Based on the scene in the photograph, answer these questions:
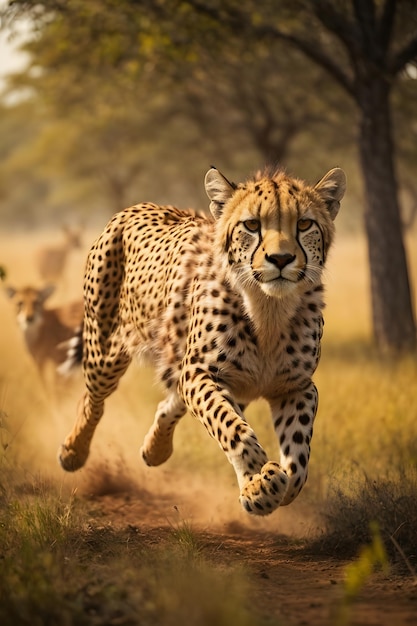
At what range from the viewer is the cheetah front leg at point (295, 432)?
14.3 feet

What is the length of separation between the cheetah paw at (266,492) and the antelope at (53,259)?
14.9 meters

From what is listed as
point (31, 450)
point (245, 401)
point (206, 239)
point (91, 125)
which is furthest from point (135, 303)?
point (91, 125)

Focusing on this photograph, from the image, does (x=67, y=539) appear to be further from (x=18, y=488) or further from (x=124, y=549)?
(x=18, y=488)

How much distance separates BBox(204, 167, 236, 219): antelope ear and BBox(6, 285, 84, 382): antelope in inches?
172

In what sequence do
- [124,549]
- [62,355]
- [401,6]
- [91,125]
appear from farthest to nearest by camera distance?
[91,125], [401,6], [62,355], [124,549]

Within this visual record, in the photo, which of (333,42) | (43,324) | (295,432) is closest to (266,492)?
(295,432)

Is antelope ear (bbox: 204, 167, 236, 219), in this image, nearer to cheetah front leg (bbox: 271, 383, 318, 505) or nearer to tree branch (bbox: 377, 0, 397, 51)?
cheetah front leg (bbox: 271, 383, 318, 505)

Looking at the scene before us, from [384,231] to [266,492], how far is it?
264 inches

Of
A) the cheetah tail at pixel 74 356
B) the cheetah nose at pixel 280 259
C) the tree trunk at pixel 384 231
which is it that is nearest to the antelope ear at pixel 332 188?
the cheetah nose at pixel 280 259

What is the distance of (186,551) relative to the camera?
14.2 feet

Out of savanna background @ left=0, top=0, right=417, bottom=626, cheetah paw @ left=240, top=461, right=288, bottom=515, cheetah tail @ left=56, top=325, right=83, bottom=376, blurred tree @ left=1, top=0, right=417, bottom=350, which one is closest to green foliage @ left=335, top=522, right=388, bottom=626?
savanna background @ left=0, top=0, right=417, bottom=626

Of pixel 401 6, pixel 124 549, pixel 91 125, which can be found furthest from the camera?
pixel 91 125

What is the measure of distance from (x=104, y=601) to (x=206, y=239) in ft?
7.30

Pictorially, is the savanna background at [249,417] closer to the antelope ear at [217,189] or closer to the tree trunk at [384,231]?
the tree trunk at [384,231]
